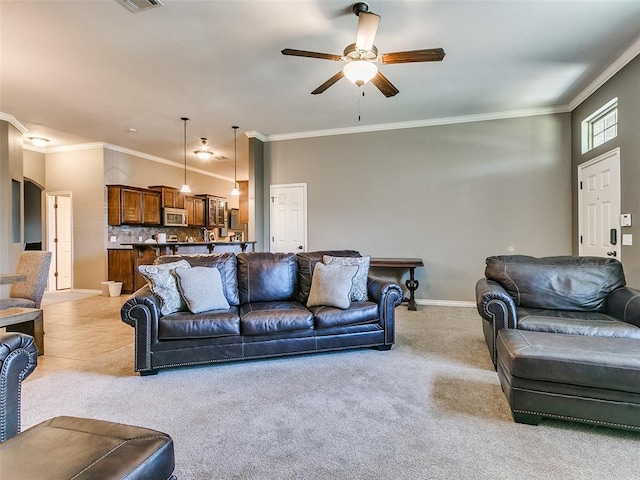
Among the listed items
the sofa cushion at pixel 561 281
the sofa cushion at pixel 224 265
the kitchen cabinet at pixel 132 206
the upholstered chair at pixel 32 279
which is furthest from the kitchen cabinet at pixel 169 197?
the sofa cushion at pixel 561 281

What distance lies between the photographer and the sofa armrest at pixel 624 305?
2.60 metres

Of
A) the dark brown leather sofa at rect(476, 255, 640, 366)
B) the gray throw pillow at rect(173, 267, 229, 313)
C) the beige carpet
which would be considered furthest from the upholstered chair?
the dark brown leather sofa at rect(476, 255, 640, 366)

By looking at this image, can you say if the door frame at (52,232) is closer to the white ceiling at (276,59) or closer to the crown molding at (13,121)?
the crown molding at (13,121)

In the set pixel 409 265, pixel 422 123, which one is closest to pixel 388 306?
pixel 409 265

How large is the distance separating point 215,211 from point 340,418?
8.51 m

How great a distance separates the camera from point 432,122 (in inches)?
215

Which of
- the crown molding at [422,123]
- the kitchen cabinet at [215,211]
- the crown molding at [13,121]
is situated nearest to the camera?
the crown molding at [422,123]

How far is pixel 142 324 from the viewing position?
273 cm

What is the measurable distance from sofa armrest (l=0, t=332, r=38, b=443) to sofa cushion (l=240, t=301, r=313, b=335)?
1526 millimetres

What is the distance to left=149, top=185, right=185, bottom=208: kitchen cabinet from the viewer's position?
25.4 feet

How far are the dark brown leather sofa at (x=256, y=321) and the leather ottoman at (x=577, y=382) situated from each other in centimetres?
136

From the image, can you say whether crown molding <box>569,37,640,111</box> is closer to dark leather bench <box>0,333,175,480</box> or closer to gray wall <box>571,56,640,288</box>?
gray wall <box>571,56,640,288</box>

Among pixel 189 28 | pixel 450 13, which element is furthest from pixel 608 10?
pixel 189 28

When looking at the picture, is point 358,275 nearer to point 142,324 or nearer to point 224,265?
point 224,265
